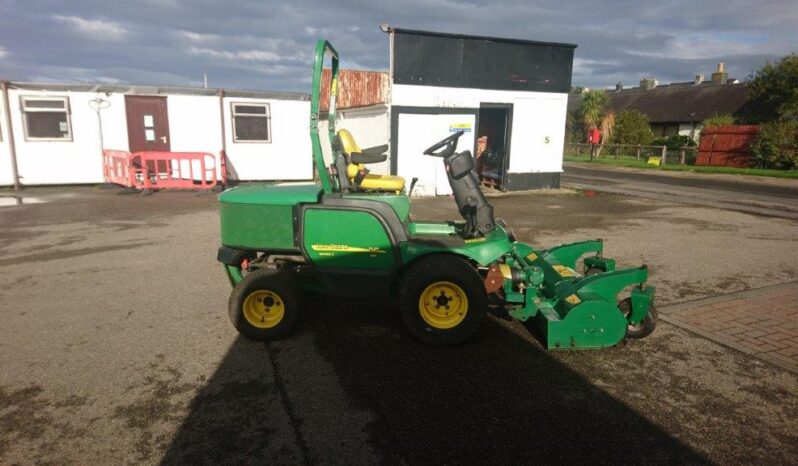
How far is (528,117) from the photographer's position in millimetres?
13688

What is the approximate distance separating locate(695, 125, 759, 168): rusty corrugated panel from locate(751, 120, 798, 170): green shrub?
35.0 inches

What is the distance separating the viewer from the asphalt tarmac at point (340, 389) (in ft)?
8.98

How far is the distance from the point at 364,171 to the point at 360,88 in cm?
992

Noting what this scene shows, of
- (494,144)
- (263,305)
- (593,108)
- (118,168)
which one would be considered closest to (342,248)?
(263,305)

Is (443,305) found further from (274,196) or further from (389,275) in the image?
(274,196)

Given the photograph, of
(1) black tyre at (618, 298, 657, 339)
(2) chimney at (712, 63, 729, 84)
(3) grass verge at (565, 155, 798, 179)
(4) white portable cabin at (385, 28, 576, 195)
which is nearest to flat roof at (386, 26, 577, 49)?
(4) white portable cabin at (385, 28, 576, 195)

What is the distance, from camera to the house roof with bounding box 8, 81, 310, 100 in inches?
542

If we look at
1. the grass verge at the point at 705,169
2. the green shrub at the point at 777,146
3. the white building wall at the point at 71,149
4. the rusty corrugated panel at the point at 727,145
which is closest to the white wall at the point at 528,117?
the white building wall at the point at 71,149

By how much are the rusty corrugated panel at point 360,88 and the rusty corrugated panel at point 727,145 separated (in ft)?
71.5

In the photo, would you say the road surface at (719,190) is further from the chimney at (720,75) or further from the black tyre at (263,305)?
the chimney at (720,75)

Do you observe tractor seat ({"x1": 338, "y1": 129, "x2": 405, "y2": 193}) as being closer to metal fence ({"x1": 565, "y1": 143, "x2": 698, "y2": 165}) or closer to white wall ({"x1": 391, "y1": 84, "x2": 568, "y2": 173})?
white wall ({"x1": 391, "y1": 84, "x2": 568, "y2": 173})

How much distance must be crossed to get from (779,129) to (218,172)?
25318mm

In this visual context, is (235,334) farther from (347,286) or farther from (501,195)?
(501,195)

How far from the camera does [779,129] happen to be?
75.7 feet
